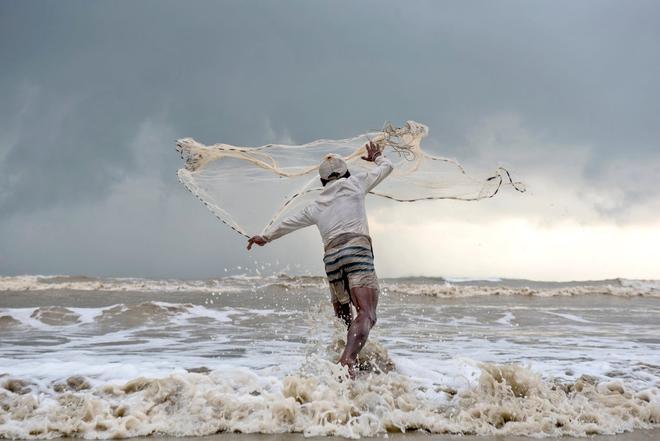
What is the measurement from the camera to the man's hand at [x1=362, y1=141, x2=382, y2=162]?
561 centimetres

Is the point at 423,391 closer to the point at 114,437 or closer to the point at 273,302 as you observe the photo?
the point at 114,437

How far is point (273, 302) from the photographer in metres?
14.9

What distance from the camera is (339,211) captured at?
199 inches

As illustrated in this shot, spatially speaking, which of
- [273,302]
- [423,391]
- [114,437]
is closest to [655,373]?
[423,391]

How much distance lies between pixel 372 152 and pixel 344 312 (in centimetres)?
161

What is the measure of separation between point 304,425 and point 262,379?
0.90 meters

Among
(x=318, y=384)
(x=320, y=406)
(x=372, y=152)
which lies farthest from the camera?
(x=372, y=152)

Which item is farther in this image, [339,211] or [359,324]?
[339,211]

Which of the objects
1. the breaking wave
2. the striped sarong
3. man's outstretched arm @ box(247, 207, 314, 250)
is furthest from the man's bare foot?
man's outstretched arm @ box(247, 207, 314, 250)

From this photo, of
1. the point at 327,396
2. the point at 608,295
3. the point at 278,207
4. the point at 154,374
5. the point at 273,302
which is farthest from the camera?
the point at 608,295

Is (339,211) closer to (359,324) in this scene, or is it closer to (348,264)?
(348,264)

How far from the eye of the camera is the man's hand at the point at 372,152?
5.61m

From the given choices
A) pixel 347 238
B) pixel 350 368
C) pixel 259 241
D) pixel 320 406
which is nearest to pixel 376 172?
pixel 347 238

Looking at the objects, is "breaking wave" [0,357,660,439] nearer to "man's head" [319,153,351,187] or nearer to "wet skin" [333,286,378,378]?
"wet skin" [333,286,378,378]
